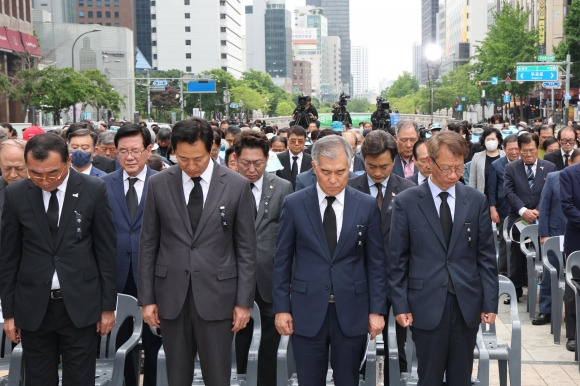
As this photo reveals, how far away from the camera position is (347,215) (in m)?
5.43

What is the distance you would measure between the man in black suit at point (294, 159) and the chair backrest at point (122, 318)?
5.43 m

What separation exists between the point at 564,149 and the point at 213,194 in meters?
8.03

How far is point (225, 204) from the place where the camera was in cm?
553

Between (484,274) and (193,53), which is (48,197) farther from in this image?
(193,53)

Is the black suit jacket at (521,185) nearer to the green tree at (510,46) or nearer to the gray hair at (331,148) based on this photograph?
the gray hair at (331,148)

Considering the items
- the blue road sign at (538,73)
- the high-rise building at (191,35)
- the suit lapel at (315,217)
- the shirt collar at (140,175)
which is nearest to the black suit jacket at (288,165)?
the shirt collar at (140,175)

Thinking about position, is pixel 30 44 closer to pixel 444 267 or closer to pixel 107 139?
pixel 107 139

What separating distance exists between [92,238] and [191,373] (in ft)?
3.70

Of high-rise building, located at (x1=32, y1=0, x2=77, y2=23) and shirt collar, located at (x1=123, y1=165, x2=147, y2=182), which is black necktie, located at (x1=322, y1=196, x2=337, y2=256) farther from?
high-rise building, located at (x1=32, y1=0, x2=77, y2=23)

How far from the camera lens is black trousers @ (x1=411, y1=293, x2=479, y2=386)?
5.52 metres

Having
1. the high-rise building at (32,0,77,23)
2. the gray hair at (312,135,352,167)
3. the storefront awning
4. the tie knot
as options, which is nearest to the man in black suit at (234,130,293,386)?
the tie knot

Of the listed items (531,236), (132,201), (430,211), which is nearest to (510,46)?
(531,236)

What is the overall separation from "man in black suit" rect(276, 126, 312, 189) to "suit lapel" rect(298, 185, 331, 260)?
242 inches

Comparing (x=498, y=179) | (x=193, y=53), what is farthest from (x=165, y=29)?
(x=498, y=179)
